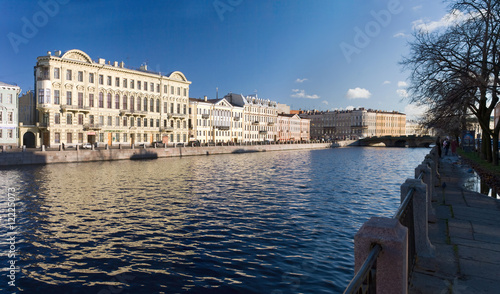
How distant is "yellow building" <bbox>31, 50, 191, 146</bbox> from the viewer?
49.4 m

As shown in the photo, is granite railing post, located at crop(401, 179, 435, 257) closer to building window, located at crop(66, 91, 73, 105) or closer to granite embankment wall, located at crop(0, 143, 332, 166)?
granite embankment wall, located at crop(0, 143, 332, 166)

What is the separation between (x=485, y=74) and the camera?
18.8 metres

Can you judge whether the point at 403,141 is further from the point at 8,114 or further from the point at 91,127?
the point at 8,114

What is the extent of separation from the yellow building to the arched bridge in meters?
71.7

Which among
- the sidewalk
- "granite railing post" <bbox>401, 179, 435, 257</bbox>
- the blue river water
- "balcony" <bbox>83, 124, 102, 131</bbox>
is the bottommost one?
the blue river water

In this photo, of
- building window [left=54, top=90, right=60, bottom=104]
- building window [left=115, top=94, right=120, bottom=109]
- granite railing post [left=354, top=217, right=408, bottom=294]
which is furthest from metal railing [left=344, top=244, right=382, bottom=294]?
building window [left=115, top=94, right=120, bottom=109]

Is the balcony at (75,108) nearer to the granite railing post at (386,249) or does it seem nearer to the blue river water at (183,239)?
the blue river water at (183,239)

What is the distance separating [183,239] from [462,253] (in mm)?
7393

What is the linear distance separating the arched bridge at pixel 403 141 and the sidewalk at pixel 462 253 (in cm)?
9980

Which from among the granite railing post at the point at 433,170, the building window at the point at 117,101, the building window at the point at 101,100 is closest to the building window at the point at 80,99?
the building window at the point at 101,100

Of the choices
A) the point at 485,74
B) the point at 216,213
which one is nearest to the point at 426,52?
the point at 485,74

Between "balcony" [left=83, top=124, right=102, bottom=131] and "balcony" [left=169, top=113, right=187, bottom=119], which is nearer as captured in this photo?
"balcony" [left=83, top=124, right=102, bottom=131]

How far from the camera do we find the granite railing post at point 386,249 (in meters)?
3.06

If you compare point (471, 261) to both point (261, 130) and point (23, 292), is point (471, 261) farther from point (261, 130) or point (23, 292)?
point (261, 130)
